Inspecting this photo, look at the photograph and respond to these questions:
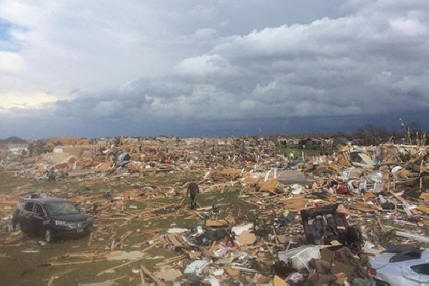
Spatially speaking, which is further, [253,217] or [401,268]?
[253,217]

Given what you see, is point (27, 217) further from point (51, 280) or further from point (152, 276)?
point (152, 276)

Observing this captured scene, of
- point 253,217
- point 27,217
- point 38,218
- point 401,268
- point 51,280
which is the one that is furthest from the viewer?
point 253,217

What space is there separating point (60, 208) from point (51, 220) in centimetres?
101

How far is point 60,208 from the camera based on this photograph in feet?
54.3

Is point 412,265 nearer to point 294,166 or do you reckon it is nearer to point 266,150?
point 294,166

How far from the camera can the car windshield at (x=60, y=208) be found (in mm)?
16205

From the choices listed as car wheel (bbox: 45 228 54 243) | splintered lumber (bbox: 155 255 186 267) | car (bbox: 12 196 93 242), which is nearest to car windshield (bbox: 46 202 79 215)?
car (bbox: 12 196 93 242)

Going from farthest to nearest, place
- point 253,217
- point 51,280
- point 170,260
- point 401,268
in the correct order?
point 253,217 < point 170,260 < point 51,280 < point 401,268

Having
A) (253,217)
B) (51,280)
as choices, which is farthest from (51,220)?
(253,217)

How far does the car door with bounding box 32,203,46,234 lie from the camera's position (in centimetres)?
1591

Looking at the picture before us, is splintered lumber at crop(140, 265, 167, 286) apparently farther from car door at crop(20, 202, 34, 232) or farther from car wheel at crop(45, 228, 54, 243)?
car door at crop(20, 202, 34, 232)

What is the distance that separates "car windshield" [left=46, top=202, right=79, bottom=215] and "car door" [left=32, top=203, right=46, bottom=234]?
0.91 ft

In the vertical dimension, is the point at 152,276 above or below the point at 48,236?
below

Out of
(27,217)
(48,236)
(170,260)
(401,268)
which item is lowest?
(170,260)
